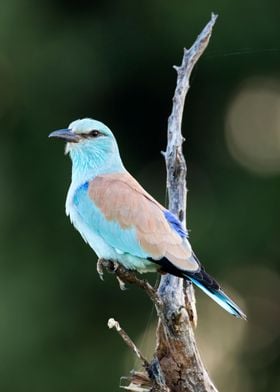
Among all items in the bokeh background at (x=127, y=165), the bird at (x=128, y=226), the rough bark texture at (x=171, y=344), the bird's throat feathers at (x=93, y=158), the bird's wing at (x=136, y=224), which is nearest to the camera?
the rough bark texture at (x=171, y=344)

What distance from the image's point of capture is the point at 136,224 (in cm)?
469

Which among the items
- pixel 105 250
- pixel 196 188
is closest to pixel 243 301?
pixel 196 188

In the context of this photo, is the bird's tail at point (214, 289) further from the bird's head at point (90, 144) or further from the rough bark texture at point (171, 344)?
the bird's head at point (90, 144)

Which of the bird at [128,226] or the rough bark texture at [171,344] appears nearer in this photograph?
the rough bark texture at [171,344]

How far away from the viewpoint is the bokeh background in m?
9.84

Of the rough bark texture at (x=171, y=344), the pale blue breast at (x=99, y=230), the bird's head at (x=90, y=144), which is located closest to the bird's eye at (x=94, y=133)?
the bird's head at (x=90, y=144)

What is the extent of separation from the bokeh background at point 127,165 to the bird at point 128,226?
4509 mm

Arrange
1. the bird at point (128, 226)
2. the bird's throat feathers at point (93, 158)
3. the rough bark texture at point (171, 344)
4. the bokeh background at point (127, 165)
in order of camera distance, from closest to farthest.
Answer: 1. the rough bark texture at point (171, 344)
2. the bird at point (128, 226)
3. the bird's throat feathers at point (93, 158)
4. the bokeh background at point (127, 165)

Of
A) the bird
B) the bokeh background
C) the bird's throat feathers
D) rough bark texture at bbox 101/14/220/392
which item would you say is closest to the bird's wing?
the bird

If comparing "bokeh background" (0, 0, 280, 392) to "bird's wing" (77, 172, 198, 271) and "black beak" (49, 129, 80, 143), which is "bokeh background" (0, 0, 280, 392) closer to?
"black beak" (49, 129, 80, 143)

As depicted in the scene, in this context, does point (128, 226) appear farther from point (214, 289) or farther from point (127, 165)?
point (127, 165)

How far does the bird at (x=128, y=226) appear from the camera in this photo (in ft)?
14.4

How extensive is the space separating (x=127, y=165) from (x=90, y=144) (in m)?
4.94

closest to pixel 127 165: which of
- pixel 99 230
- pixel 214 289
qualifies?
pixel 99 230
